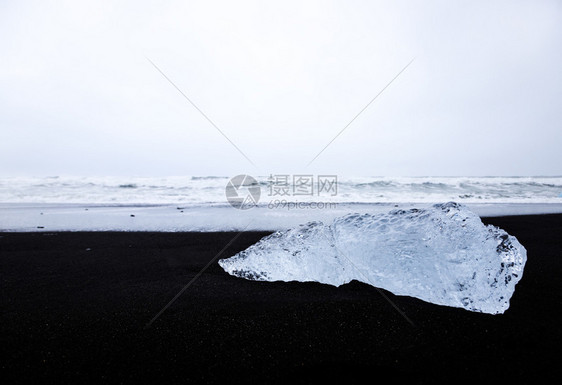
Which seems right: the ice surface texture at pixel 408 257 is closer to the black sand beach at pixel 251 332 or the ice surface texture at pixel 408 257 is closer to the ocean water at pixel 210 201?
the black sand beach at pixel 251 332

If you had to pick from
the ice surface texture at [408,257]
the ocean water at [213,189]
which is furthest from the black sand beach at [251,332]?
the ocean water at [213,189]

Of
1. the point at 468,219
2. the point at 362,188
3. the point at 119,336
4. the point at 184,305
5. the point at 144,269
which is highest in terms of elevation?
the point at 468,219

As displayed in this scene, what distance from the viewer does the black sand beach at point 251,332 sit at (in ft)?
3.77

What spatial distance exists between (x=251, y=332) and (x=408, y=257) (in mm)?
1150

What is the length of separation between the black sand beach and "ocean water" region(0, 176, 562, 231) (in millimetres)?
2640

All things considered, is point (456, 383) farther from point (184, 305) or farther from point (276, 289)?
point (184, 305)

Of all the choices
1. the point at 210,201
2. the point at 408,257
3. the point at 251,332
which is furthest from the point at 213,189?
the point at 251,332

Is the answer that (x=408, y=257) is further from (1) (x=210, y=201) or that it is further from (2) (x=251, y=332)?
(1) (x=210, y=201)

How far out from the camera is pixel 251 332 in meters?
1.45

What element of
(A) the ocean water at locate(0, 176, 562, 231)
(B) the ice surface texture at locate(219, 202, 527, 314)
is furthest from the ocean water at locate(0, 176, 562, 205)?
(B) the ice surface texture at locate(219, 202, 527, 314)

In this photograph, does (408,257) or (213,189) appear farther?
(213,189)

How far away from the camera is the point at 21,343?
1.35 meters

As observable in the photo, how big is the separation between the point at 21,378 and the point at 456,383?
1639 millimetres

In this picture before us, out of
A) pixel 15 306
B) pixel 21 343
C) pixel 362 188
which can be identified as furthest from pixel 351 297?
pixel 362 188
